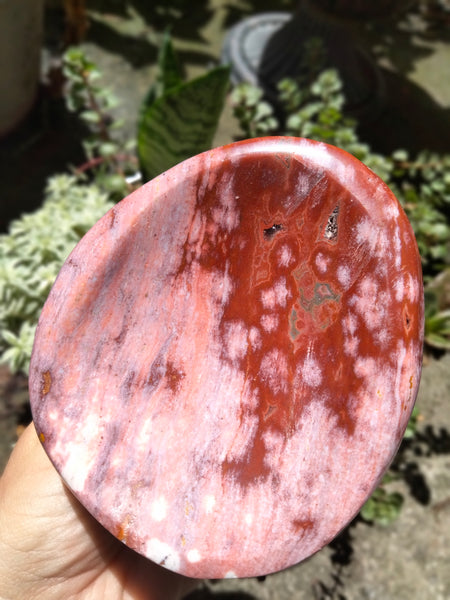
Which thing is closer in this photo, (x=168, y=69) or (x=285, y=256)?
(x=285, y=256)

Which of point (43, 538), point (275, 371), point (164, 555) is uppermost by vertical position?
point (275, 371)

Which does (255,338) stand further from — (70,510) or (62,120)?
(62,120)

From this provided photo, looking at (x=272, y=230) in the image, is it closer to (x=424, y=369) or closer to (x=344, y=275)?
(x=344, y=275)

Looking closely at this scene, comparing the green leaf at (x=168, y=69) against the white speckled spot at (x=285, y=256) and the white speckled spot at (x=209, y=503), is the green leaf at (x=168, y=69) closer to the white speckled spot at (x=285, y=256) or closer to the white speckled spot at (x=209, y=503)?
the white speckled spot at (x=285, y=256)

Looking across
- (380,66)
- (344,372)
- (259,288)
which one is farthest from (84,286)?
(380,66)

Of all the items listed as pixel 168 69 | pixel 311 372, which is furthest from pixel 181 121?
pixel 311 372

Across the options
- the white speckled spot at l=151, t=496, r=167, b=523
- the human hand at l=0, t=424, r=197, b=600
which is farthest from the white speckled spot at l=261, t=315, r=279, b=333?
the human hand at l=0, t=424, r=197, b=600
